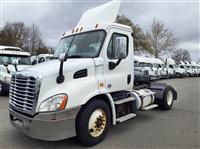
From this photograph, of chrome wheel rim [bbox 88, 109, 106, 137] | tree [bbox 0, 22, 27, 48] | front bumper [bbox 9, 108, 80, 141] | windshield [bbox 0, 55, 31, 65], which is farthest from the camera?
tree [bbox 0, 22, 27, 48]

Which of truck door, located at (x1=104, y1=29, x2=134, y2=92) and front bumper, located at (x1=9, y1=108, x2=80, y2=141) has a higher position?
truck door, located at (x1=104, y1=29, x2=134, y2=92)

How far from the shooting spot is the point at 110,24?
493cm

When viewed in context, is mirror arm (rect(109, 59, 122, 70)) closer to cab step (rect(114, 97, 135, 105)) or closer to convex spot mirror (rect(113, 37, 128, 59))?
convex spot mirror (rect(113, 37, 128, 59))

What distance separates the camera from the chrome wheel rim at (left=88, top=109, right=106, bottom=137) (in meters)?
4.29

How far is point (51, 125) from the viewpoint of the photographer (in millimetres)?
3719

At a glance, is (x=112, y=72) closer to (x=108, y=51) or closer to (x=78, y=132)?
(x=108, y=51)

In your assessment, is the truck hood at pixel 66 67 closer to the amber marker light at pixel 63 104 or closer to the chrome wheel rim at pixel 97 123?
the amber marker light at pixel 63 104

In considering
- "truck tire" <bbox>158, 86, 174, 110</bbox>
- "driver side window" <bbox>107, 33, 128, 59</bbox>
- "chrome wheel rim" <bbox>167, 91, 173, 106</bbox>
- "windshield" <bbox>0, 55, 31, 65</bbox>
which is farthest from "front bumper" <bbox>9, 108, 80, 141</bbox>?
"windshield" <bbox>0, 55, 31, 65</bbox>

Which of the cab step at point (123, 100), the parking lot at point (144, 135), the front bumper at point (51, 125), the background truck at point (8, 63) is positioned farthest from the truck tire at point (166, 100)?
the background truck at point (8, 63)

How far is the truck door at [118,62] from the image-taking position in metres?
4.80

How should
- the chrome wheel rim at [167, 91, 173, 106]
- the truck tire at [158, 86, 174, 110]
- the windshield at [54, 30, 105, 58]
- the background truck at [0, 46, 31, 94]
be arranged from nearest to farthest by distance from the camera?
the windshield at [54, 30, 105, 58], the truck tire at [158, 86, 174, 110], the chrome wheel rim at [167, 91, 173, 106], the background truck at [0, 46, 31, 94]

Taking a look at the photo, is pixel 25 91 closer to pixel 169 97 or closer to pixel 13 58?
pixel 169 97

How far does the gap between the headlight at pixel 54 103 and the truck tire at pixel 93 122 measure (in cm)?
50

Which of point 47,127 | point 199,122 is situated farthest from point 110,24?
point 199,122
